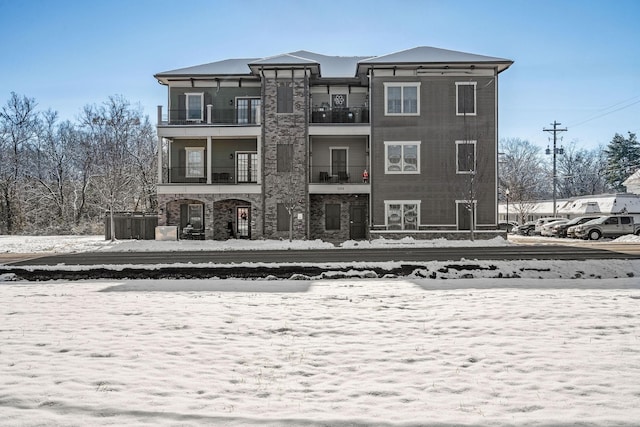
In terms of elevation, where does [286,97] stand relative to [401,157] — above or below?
above

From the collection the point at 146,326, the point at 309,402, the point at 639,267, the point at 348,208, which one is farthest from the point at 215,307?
the point at 348,208

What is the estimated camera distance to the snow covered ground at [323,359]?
4.93 meters

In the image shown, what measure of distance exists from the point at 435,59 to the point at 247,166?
534 inches

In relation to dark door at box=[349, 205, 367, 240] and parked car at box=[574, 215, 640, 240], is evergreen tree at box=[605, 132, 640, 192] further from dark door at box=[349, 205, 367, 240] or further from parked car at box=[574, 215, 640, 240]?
dark door at box=[349, 205, 367, 240]

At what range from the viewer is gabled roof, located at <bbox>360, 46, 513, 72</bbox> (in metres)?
31.5

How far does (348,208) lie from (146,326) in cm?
2569

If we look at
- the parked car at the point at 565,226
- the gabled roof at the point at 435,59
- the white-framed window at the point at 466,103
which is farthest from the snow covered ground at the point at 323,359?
the parked car at the point at 565,226

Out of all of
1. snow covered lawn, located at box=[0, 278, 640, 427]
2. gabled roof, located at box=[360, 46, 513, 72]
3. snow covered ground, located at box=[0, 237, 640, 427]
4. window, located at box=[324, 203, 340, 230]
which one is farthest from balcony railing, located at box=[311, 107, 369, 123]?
snow covered lawn, located at box=[0, 278, 640, 427]

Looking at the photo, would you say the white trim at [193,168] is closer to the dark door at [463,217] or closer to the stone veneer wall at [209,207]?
the stone veneer wall at [209,207]

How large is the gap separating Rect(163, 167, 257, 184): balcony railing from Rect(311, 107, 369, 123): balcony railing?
562 cm

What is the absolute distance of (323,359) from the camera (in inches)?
265

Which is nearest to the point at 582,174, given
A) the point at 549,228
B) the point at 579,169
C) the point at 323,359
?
the point at 579,169

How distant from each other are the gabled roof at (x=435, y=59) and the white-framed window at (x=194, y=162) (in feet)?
39.4

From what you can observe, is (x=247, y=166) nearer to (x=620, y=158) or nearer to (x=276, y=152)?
(x=276, y=152)
